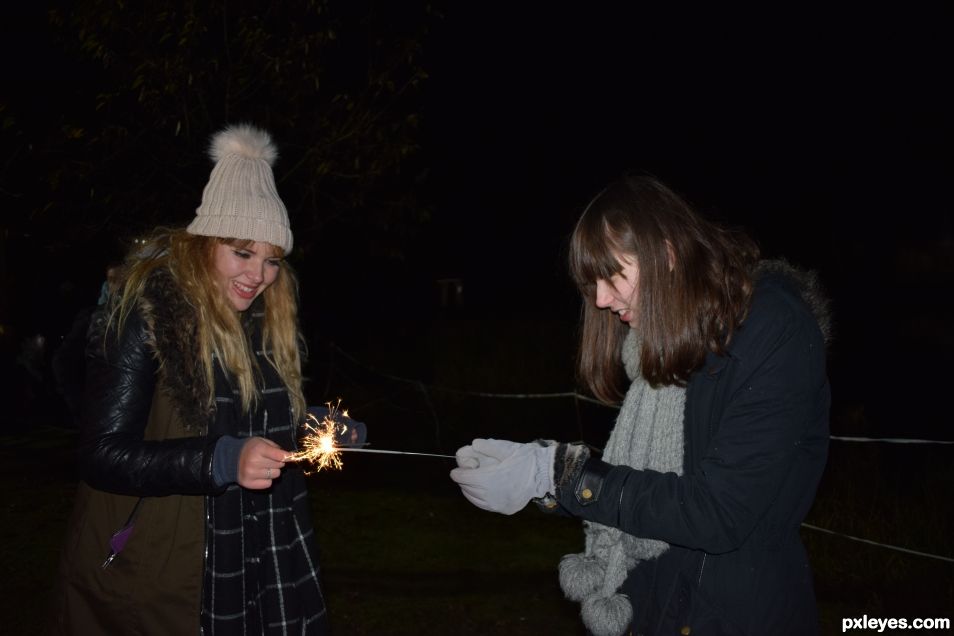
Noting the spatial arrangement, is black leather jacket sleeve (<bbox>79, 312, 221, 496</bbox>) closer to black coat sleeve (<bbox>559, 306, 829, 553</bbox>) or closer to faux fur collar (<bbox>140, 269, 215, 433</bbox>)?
faux fur collar (<bbox>140, 269, 215, 433</bbox>)

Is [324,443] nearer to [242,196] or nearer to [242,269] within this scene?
[242,269]

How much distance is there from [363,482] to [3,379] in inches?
239

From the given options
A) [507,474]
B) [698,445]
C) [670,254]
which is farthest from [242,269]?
[698,445]

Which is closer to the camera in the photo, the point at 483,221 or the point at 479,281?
the point at 483,221

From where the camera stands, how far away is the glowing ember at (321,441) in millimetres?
2570

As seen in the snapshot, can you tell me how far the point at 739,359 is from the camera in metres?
1.93

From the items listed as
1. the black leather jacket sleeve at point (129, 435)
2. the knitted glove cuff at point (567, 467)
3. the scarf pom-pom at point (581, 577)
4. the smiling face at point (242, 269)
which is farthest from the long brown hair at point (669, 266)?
the black leather jacket sleeve at point (129, 435)

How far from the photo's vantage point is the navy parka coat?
187 cm

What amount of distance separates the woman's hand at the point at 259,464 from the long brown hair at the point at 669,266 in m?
1.13

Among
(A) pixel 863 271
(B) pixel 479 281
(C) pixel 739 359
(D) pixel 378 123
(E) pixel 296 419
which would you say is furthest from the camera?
(B) pixel 479 281

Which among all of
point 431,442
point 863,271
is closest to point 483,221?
point 863,271

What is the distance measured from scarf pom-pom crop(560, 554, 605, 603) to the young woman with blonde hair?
1009mm

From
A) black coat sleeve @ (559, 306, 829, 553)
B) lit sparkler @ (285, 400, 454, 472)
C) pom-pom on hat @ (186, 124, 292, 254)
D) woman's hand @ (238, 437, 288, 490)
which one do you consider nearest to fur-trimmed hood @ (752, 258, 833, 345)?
black coat sleeve @ (559, 306, 829, 553)

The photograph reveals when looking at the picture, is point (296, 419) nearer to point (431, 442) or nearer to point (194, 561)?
point (194, 561)
